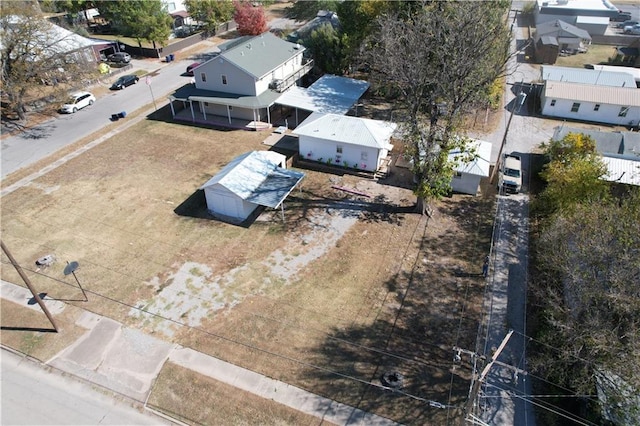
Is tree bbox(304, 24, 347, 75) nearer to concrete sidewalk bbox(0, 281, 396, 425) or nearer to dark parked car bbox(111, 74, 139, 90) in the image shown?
dark parked car bbox(111, 74, 139, 90)

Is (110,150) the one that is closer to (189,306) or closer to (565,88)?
(189,306)

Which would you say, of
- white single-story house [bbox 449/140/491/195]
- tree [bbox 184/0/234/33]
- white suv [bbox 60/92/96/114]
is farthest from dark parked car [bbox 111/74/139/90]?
white single-story house [bbox 449/140/491/195]

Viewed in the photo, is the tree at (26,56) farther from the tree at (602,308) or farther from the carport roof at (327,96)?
the tree at (602,308)

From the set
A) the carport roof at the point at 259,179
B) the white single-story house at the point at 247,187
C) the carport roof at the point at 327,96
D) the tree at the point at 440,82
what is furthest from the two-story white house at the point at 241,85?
the tree at the point at 440,82

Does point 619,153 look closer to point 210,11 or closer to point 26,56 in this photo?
point 26,56

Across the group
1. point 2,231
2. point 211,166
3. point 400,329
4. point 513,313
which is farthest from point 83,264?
point 513,313

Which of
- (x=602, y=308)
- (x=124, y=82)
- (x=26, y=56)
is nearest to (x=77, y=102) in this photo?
(x=26, y=56)
